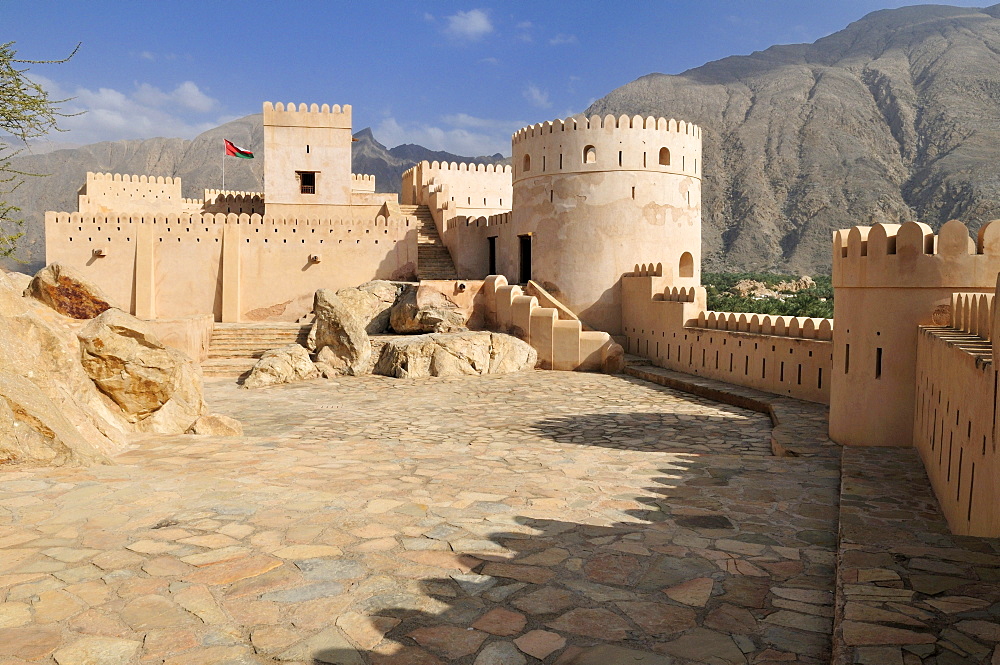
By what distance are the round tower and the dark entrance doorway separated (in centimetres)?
143

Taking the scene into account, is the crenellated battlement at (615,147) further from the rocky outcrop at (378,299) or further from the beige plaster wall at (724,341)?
the rocky outcrop at (378,299)

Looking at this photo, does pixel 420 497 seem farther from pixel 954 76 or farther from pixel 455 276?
pixel 954 76

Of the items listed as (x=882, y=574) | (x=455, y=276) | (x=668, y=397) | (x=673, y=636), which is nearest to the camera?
(x=673, y=636)

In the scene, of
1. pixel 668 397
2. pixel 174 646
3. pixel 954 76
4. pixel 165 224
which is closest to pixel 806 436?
pixel 668 397

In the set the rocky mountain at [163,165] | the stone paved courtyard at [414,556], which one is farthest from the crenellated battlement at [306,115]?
the rocky mountain at [163,165]

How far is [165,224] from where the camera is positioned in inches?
808

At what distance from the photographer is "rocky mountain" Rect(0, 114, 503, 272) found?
248 ft

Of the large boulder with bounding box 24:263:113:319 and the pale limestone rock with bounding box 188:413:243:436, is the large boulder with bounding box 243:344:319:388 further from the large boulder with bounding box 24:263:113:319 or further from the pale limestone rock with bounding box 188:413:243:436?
the pale limestone rock with bounding box 188:413:243:436

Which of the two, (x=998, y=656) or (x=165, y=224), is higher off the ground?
(x=165, y=224)

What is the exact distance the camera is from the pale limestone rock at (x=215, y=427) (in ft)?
25.9

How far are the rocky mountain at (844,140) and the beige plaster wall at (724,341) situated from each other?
54.4 meters

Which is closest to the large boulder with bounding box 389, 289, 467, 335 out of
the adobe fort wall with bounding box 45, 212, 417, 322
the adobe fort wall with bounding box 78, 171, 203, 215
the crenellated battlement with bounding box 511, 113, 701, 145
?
the adobe fort wall with bounding box 45, 212, 417, 322

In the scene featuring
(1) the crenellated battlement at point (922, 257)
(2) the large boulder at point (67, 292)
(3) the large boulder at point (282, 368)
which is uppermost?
(1) the crenellated battlement at point (922, 257)

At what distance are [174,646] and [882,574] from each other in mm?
3174
